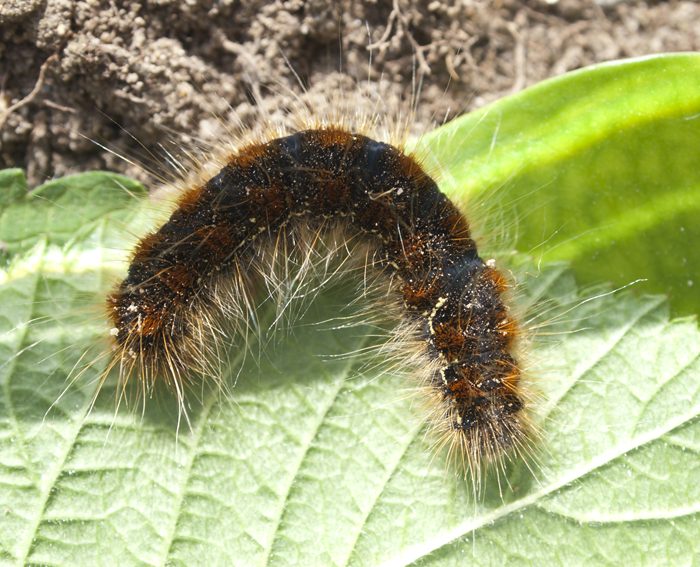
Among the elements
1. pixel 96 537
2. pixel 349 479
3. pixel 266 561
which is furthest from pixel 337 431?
pixel 96 537

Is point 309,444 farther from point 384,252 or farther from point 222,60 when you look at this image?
point 222,60

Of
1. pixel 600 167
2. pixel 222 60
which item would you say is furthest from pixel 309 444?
pixel 222 60

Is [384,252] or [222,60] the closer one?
[384,252]

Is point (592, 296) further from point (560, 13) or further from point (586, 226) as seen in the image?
point (560, 13)

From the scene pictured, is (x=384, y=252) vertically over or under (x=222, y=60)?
under

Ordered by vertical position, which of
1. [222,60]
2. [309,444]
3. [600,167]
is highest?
[222,60]

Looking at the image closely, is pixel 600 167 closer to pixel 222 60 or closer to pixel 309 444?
pixel 309 444

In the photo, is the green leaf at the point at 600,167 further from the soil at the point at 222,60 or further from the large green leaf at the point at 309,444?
the soil at the point at 222,60
